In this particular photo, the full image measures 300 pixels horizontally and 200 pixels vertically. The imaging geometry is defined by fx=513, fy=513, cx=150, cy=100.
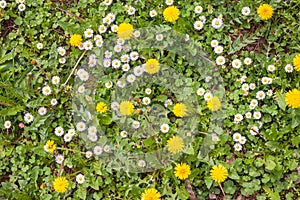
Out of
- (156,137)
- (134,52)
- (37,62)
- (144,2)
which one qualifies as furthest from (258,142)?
(37,62)

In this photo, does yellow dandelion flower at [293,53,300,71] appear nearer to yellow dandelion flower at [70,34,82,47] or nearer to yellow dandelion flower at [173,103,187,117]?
yellow dandelion flower at [173,103,187,117]

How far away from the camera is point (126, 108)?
163 inches

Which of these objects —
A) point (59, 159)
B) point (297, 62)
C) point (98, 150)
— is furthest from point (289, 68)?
point (59, 159)

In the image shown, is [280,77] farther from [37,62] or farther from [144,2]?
[37,62]

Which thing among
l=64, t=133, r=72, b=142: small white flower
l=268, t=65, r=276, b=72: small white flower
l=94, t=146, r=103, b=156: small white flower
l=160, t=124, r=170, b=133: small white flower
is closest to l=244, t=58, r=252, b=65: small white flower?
l=268, t=65, r=276, b=72: small white flower

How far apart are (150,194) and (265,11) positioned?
175 cm

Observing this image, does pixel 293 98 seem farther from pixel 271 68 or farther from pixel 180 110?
pixel 180 110

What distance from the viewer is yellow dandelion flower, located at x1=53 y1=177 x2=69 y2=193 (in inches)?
159

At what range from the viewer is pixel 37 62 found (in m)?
4.42

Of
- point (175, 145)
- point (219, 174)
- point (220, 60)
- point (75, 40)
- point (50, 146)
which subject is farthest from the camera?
point (75, 40)

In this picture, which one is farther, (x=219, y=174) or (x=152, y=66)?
(x=152, y=66)

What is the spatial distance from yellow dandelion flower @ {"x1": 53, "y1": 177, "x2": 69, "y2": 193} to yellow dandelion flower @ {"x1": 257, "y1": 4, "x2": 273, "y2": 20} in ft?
6.84

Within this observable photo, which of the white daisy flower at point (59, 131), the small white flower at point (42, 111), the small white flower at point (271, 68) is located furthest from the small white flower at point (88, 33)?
the small white flower at point (271, 68)

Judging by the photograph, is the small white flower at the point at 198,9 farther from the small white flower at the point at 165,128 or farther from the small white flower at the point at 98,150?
the small white flower at the point at 98,150
